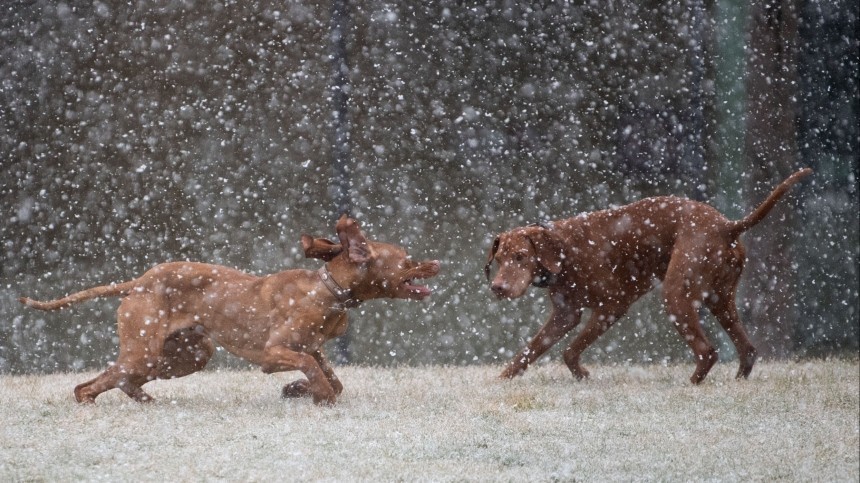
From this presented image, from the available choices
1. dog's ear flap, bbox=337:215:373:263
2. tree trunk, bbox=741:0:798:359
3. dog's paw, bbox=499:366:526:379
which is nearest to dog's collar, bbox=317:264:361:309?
dog's ear flap, bbox=337:215:373:263

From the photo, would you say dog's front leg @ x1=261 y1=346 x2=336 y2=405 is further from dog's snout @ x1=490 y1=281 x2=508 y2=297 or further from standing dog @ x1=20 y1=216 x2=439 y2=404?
dog's snout @ x1=490 y1=281 x2=508 y2=297

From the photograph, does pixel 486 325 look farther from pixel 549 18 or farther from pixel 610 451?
pixel 610 451

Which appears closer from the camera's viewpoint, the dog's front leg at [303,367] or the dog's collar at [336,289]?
the dog's front leg at [303,367]

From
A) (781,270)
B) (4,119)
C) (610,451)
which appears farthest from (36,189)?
(781,270)

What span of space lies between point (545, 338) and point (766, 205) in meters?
1.28

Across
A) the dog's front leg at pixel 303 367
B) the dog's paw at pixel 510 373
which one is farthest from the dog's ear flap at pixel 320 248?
the dog's paw at pixel 510 373

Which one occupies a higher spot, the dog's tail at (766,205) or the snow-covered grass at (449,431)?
the dog's tail at (766,205)

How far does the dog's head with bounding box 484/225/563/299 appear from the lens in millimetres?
4848

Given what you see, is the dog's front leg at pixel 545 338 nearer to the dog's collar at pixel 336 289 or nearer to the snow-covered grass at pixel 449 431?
the snow-covered grass at pixel 449 431

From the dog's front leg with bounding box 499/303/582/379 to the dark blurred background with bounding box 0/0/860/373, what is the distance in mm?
1120

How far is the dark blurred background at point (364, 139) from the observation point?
619cm

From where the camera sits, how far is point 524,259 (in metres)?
4.95

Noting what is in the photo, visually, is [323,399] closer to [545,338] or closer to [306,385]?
[306,385]

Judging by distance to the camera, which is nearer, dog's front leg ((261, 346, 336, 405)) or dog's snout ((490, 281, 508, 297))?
dog's front leg ((261, 346, 336, 405))
